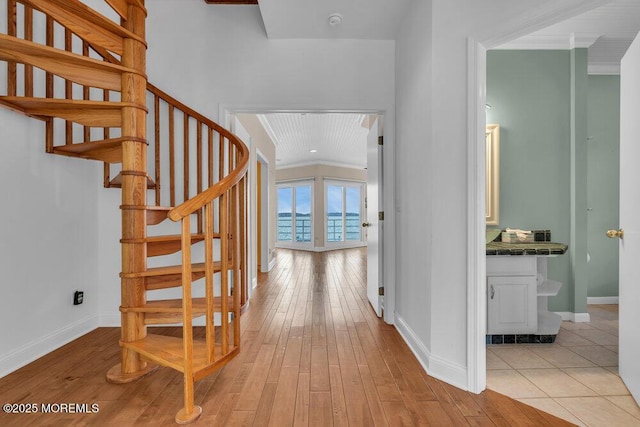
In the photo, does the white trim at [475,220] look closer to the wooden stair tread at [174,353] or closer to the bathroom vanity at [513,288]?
the bathroom vanity at [513,288]

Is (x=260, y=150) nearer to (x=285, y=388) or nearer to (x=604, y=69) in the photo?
(x=285, y=388)

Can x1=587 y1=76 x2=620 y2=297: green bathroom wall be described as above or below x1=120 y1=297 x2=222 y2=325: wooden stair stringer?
above

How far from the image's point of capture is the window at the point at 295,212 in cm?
928

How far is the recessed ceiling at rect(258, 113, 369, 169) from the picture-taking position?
544 cm

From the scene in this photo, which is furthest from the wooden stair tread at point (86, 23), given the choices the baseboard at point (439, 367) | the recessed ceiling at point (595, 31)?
the recessed ceiling at point (595, 31)

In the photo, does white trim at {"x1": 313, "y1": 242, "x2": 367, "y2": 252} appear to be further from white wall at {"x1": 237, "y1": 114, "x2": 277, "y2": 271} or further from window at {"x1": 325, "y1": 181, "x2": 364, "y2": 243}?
white wall at {"x1": 237, "y1": 114, "x2": 277, "y2": 271}

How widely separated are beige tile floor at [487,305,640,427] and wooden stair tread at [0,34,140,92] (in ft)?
9.39

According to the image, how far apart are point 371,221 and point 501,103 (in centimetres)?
166

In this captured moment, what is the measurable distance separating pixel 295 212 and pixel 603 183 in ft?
23.6

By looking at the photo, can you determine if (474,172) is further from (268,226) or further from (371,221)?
(268,226)

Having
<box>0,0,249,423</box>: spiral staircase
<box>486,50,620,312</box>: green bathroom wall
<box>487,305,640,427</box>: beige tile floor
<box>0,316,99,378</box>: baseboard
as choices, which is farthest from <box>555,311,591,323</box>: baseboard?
<box>0,316,99,378</box>: baseboard

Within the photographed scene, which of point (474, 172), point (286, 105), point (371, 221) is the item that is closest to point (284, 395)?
point (474, 172)

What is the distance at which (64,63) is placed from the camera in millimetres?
1666

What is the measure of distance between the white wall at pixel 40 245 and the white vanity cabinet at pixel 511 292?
3.23 meters
